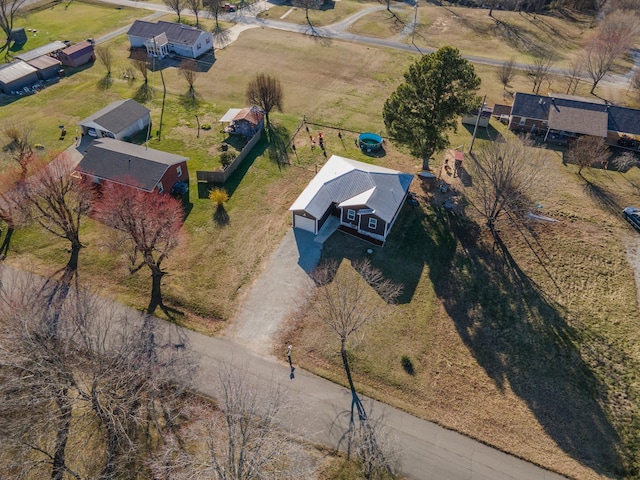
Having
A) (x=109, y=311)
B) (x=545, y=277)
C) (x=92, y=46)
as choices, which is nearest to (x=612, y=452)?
(x=545, y=277)

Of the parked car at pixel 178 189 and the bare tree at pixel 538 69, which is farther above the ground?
the bare tree at pixel 538 69

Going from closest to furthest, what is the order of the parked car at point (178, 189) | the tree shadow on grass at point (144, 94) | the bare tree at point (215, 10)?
the parked car at point (178, 189)
the tree shadow on grass at point (144, 94)
the bare tree at point (215, 10)

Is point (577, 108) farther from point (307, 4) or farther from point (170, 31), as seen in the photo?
point (170, 31)

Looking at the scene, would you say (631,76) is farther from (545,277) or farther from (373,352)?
(373,352)

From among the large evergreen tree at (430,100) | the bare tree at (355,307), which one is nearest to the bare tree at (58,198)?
the bare tree at (355,307)

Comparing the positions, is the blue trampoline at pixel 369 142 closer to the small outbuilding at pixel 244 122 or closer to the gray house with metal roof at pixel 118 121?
the small outbuilding at pixel 244 122

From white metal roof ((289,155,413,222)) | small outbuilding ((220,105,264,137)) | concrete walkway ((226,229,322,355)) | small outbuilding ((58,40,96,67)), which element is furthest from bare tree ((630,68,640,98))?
small outbuilding ((58,40,96,67))

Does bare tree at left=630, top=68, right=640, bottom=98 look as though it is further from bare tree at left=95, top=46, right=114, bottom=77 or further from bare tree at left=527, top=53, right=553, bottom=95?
bare tree at left=95, top=46, right=114, bottom=77
